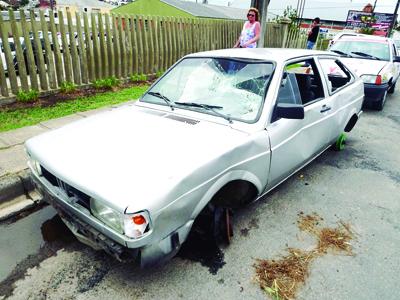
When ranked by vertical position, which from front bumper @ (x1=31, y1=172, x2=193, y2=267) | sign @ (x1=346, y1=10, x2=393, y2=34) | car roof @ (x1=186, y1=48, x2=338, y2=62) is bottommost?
front bumper @ (x1=31, y1=172, x2=193, y2=267)

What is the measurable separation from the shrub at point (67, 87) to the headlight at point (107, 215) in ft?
16.3

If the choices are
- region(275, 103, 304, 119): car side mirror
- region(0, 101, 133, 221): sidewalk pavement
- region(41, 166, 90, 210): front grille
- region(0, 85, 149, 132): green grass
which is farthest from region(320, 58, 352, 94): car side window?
region(0, 101, 133, 221): sidewalk pavement

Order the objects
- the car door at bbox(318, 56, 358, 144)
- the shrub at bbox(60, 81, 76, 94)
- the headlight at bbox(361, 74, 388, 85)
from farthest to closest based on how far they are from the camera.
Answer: the headlight at bbox(361, 74, 388, 85), the shrub at bbox(60, 81, 76, 94), the car door at bbox(318, 56, 358, 144)

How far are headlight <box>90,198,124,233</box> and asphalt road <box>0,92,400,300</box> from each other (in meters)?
0.62

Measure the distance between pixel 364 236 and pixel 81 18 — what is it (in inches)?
253

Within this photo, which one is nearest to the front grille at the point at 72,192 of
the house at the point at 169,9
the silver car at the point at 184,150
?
the silver car at the point at 184,150

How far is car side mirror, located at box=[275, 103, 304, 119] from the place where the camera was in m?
2.57

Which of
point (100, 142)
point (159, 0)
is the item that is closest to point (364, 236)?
point (100, 142)

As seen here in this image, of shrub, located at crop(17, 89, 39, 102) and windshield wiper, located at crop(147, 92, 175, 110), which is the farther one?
shrub, located at crop(17, 89, 39, 102)

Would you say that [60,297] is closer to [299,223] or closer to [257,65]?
[299,223]

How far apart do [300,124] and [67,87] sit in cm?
502

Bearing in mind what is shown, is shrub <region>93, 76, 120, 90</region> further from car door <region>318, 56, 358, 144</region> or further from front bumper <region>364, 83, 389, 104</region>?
front bumper <region>364, 83, 389, 104</region>

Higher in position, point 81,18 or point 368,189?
point 81,18

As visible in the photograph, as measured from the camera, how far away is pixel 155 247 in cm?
192
